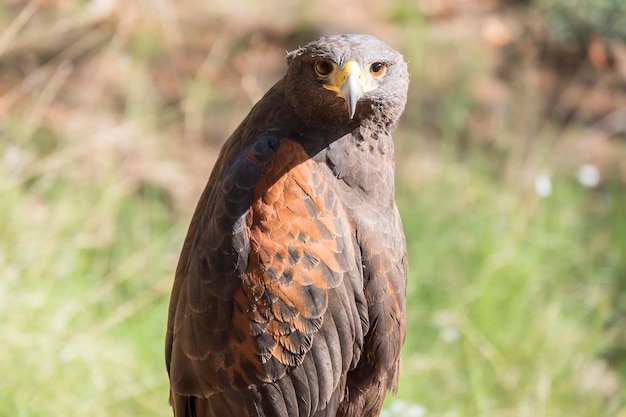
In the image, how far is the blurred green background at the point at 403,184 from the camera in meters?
3.79

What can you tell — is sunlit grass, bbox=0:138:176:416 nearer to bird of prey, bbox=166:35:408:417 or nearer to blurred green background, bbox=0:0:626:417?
blurred green background, bbox=0:0:626:417

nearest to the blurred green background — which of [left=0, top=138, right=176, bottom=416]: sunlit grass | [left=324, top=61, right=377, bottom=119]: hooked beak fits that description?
[left=0, top=138, right=176, bottom=416]: sunlit grass

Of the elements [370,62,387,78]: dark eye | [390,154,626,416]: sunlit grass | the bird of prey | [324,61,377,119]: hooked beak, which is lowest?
the bird of prey

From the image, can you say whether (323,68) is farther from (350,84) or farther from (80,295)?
(80,295)

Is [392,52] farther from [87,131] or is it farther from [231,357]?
[87,131]

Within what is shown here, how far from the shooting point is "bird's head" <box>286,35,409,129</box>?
7.68 feet

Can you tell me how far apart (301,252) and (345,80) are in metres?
0.44

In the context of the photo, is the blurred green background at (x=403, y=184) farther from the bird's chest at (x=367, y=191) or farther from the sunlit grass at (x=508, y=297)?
the bird's chest at (x=367, y=191)

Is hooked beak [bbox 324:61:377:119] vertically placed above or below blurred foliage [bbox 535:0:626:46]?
below

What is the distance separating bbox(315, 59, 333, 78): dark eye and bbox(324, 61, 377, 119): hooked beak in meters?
0.02

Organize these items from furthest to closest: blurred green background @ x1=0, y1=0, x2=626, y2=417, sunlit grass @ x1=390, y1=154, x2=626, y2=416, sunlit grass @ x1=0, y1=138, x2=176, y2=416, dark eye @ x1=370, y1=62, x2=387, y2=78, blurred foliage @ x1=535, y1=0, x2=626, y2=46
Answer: blurred foliage @ x1=535, y1=0, x2=626, y2=46 < sunlit grass @ x1=390, y1=154, x2=626, y2=416 < blurred green background @ x1=0, y1=0, x2=626, y2=417 < sunlit grass @ x1=0, y1=138, x2=176, y2=416 < dark eye @ x1=370, y1=62, x2=387, y2=78

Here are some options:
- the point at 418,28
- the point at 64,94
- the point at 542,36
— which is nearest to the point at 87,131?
the point at 64,94

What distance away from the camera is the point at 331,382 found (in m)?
2.46

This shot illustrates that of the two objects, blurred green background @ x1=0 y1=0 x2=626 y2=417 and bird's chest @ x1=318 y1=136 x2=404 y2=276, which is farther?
blurred green background @ x1=0 y1=0 x2=626 y2=417
